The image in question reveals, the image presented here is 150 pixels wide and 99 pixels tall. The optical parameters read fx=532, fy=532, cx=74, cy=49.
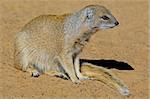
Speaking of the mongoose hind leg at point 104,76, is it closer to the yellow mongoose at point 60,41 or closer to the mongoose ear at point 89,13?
the yellow mongoose at point 60,41

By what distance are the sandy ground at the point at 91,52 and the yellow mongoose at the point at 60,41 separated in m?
0.18

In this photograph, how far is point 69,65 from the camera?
7.28 metres

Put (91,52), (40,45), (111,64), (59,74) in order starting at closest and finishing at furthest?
(59,74) → (40,45) → (111,64) → (91,52)

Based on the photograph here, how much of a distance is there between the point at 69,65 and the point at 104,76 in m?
0.50

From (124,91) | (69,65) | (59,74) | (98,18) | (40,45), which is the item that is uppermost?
(98,18)

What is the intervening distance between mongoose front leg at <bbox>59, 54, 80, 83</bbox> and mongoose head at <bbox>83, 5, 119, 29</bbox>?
0.52m

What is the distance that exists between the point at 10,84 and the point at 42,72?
0.73 m

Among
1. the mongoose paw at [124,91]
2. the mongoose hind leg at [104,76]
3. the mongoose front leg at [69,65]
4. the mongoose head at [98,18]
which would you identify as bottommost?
the mongoose paw at [124,91]

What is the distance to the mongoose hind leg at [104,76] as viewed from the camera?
696 centimetres

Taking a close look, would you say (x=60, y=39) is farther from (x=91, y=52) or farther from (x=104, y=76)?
(x=91, y=52)

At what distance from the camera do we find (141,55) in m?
→ 8.79

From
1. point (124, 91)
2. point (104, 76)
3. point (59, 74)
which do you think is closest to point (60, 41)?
point (59, 74)

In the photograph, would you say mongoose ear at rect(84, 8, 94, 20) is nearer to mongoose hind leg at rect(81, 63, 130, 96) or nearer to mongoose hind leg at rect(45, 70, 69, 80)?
mongoose hind leg at rect(81, 63, 130, 96)

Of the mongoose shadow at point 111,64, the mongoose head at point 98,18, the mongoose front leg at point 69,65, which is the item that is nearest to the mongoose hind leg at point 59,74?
the mongoose front leg at point 69,65
